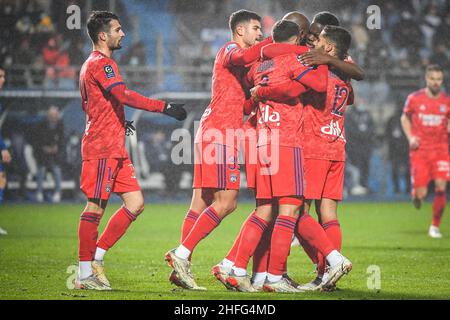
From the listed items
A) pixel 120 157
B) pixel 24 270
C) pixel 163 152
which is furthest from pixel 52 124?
pixel 120 157

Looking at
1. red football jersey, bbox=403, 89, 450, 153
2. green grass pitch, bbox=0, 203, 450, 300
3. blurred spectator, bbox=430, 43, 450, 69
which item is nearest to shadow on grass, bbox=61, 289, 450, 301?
green grass pitch, bbox=0, 203, 450, 300

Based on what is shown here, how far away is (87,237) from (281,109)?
71.9 inches

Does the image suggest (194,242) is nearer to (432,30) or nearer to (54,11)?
(54,11)

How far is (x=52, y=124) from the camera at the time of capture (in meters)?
19.6

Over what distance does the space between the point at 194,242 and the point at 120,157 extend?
90 cm

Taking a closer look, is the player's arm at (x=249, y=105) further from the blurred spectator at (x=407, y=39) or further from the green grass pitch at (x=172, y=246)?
the blurred spectator at (x=407, y=39)

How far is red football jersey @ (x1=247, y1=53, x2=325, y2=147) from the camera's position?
7.09 m

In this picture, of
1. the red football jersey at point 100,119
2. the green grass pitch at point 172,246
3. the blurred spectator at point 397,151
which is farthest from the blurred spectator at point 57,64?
the red football jersey at point 100,119

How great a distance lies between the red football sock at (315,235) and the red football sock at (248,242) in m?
0.34

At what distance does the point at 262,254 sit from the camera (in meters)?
7.40

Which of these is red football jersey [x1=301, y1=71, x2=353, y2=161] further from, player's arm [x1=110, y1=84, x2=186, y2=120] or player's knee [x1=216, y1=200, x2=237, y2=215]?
player's arm [x1=110, y1=84, x2=186, y2=120]

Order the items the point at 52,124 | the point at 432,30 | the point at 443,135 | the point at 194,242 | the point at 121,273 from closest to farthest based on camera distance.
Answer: the point at 194,242, the point at 121,273, the point at 443,135, the point at 52,124, the point at 432,30

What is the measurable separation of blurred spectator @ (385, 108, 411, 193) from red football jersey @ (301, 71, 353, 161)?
13639 millimetres
